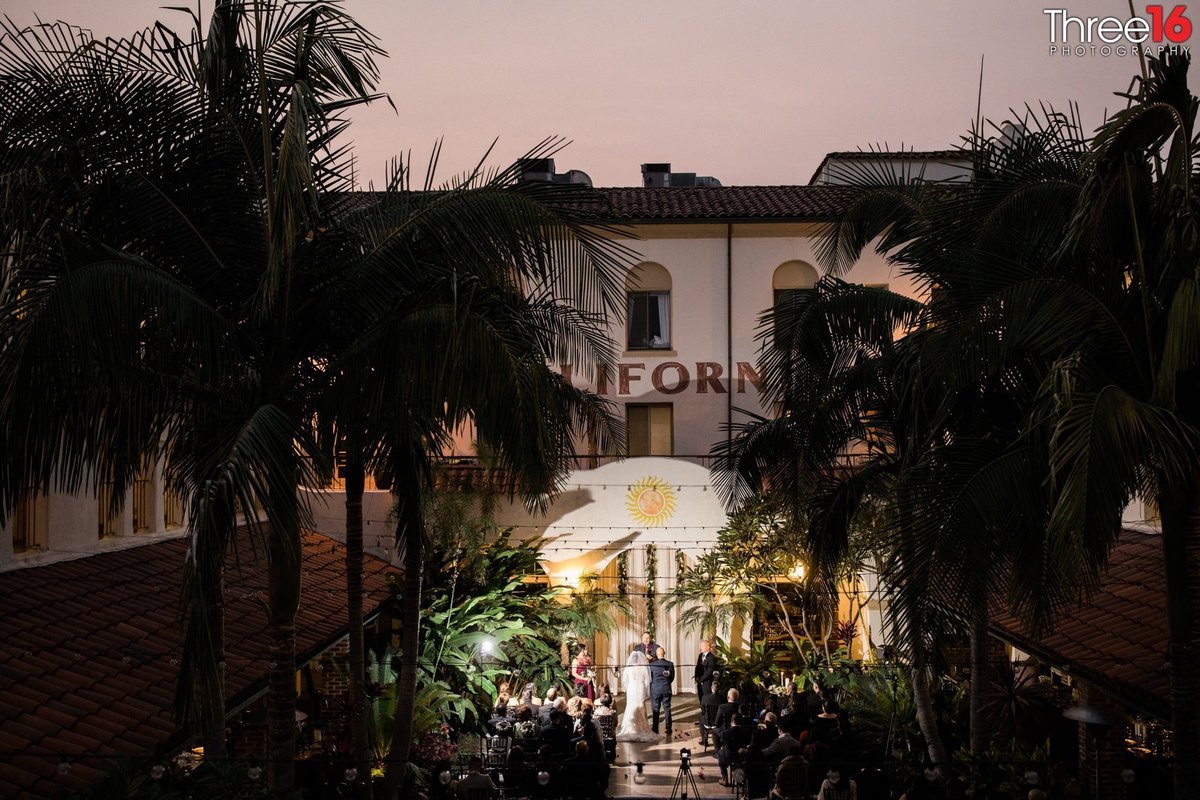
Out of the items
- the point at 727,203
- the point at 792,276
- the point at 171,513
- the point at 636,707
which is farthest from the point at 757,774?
the point at 727,203

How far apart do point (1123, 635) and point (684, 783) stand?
21.8 ft

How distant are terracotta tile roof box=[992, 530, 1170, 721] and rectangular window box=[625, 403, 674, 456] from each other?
1025cm

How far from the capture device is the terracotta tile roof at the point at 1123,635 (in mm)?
12391

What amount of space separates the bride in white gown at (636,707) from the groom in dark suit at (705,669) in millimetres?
912

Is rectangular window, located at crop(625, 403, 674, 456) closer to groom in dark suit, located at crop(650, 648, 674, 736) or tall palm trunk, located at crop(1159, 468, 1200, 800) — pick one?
groom in dark suit, located at crop(650, 648, 674, 736)

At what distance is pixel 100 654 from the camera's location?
475 inches

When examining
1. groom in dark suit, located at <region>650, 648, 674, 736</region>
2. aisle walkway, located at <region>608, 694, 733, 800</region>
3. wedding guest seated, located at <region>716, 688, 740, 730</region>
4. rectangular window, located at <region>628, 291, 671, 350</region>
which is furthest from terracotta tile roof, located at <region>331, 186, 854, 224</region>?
wedding guest seated, located at <region>716, 688, 740, 730</region>

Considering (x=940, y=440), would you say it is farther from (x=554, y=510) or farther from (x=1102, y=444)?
(x=554, y=510)

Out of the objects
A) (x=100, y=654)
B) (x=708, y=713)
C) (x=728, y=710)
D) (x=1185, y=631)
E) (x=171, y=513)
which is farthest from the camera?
(x=708, y=713)

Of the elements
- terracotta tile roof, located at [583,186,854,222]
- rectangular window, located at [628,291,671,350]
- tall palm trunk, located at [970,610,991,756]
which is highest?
terracotta tile roof, located at [583,186,854,222]

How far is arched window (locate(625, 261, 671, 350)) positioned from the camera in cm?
2698

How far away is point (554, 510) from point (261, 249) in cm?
1427

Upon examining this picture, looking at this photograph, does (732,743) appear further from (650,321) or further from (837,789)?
(650,321)

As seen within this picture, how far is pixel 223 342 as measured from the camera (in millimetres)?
8719
